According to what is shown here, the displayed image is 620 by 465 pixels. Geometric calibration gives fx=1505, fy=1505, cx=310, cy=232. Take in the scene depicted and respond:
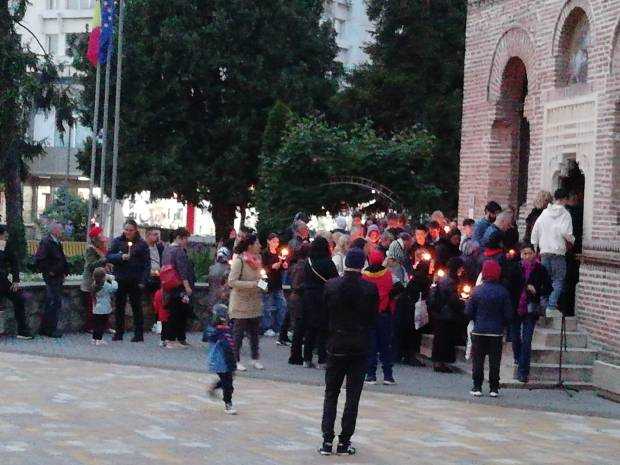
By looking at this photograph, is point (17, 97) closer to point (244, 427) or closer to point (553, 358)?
point (553, 358)

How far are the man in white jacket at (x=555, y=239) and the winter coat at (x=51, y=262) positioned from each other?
23.0ft

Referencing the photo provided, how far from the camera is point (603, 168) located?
20.6m

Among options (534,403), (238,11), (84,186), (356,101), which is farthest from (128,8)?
(534,403)

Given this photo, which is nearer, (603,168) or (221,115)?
(603,168)

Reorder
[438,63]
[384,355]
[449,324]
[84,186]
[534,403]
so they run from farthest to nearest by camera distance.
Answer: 1. [84,186]
2. [438,63]
3. [449,324]
4. [384,355]
5. [534,403]

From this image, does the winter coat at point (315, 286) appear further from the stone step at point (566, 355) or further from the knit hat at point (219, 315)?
the knit hat at point (219, 315)

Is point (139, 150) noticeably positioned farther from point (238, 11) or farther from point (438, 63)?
point (438, 63)

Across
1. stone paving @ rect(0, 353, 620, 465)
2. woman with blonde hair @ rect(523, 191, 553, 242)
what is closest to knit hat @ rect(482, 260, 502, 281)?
stone paving @ rect(0, 353, 620, 465)

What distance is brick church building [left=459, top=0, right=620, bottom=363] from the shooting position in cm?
1984

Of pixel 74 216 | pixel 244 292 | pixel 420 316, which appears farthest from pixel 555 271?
pixel 74 216

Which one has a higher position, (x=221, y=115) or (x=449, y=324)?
(x=221, y=115)

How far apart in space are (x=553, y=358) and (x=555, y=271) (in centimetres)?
124

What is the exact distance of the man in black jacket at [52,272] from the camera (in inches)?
869

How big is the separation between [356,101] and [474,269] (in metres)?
30.9
